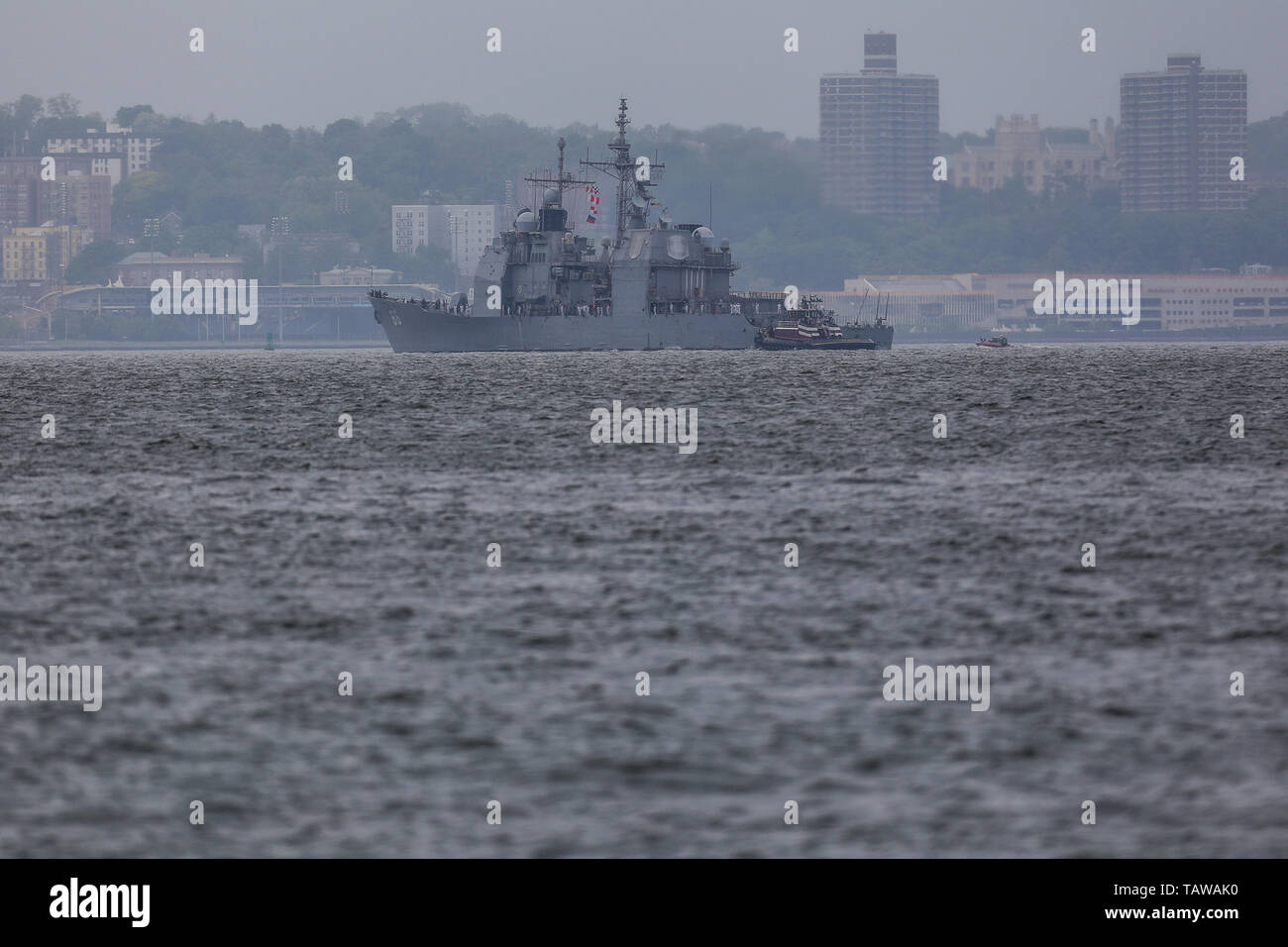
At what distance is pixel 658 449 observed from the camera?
60250mm

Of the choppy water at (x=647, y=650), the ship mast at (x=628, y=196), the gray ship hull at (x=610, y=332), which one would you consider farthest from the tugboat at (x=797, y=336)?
the choppy water at (x=647, y=650)

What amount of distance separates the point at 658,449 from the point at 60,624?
1330 inches

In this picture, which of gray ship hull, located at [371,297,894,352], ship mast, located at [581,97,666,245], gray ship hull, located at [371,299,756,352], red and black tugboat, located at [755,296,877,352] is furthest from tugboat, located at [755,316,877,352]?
ship mast, located at [581,97,666,245]

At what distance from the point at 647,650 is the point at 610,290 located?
160710 mm

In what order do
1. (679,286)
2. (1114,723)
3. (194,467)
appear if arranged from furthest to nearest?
(679,286) < (194,467) < (1114,723)

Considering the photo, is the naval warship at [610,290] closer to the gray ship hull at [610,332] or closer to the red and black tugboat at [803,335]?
the gray ship hull at [610,332]

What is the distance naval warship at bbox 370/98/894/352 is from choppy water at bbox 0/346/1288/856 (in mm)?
126304

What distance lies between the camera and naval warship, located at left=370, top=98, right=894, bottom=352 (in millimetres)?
183000

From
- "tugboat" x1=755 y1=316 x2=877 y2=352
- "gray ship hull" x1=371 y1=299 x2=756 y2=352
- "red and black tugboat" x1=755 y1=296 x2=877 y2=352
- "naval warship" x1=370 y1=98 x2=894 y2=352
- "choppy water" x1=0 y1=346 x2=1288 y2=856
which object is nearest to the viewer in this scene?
"choppy water" x1=0 y1=346 x2=1288 y2=856

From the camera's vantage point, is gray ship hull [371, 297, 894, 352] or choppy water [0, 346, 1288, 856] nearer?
choppy water [0, 346, 1288, 856]

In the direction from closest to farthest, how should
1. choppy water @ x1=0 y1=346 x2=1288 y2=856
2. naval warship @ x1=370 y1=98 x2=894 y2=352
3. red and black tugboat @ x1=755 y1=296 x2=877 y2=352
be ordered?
1. choppy water @ x1=0 y1=346 x2=1288 y2=856
2. naval warship @ x1=370 y1=98 x2=894 y2=352
3. red and black tugboat @ x1=755 y1=296 x2=877 y2=352

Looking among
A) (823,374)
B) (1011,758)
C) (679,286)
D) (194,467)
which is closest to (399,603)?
(1011,758)

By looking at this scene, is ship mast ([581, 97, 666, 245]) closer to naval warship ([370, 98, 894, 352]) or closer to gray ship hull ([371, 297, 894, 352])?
naval warship ([370, 98, 894, 352])
